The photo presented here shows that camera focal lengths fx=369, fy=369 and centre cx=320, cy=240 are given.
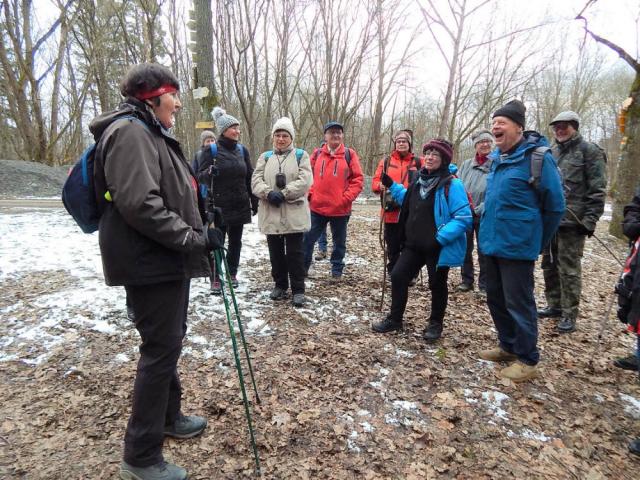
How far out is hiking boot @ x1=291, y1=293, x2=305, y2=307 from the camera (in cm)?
488

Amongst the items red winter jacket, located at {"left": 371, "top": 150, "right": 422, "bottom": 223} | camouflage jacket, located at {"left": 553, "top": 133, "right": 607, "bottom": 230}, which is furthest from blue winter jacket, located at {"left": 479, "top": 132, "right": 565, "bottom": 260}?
red winter jacket, located at {"left": 371, "top": 150, "right": 422, "bottom": 223}

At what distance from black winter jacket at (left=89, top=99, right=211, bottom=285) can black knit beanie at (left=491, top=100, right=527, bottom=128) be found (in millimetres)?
2783

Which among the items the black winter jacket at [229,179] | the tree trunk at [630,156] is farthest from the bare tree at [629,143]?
the black winter jacket at [229,179]

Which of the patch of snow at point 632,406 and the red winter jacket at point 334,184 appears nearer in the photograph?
the patch of snow at point 632,406

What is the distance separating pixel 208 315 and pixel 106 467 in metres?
2.24

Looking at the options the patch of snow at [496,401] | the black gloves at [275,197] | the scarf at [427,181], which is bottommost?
the patch of snow at [496,401]

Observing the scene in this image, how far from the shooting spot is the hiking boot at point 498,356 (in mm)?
3754

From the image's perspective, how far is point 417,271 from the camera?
406cm

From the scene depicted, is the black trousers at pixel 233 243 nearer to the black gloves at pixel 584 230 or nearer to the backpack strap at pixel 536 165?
the backpack strap at pixel 536 165

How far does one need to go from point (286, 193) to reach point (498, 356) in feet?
9.85

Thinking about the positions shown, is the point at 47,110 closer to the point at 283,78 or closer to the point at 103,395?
the point at 283,78

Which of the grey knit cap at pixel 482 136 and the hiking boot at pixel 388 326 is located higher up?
the grey knit cap at pixel 482 136

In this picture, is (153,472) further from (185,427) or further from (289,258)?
(289,258)

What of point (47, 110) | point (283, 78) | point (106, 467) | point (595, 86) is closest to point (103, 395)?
point (106, 467)
